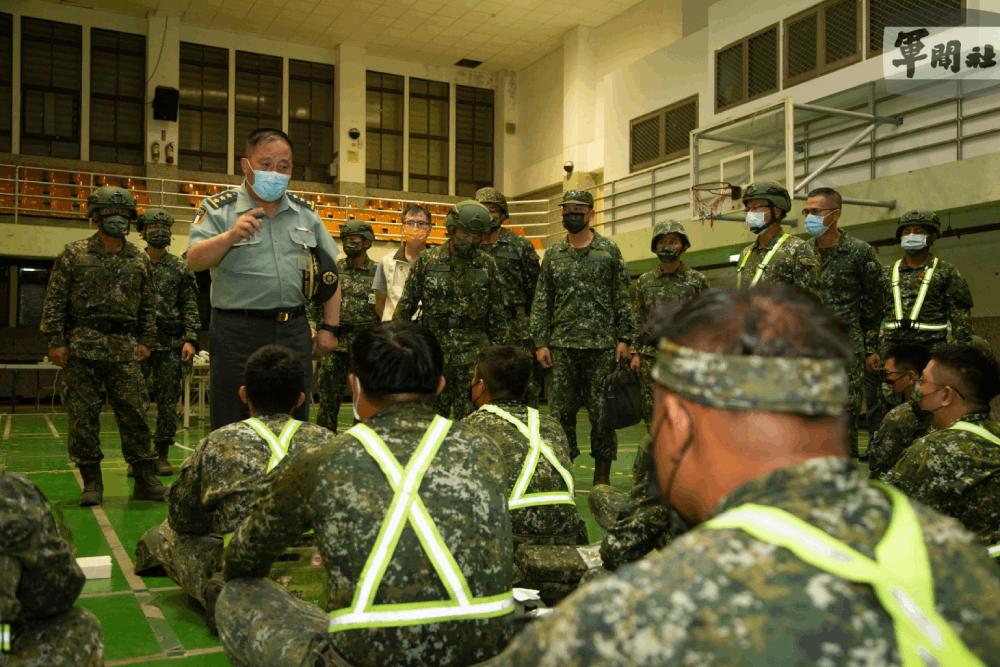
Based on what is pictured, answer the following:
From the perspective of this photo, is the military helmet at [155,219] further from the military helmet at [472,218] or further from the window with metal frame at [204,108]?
the window with metal frame at [204,108]

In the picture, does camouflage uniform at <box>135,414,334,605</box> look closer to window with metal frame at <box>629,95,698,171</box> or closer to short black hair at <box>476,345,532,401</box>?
short black hair at <box>476,345,532,401</box>

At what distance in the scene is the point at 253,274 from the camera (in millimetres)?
3887

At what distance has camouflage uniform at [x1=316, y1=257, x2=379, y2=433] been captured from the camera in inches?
281

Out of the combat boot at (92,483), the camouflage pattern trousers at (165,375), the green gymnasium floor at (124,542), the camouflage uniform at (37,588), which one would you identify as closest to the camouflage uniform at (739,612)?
the camouflage uniform at (37,588)

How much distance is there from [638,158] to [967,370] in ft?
42.6

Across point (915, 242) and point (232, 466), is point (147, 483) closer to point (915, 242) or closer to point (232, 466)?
point (232, 466)

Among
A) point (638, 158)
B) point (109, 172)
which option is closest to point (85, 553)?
point (638, 158)

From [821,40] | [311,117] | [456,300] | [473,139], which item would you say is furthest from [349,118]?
[456,300]

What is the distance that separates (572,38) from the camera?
18078mm

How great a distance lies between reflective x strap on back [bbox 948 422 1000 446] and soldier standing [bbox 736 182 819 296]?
1686 mm

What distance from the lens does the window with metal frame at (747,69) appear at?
40.7ft

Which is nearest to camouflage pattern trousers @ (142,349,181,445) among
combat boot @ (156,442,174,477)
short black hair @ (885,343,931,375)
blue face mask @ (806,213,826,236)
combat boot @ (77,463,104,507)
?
combat boot @ (156,442,174,477)

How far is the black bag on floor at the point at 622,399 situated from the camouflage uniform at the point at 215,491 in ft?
8.73

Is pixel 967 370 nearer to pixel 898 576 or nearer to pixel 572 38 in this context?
pixel 898 576
